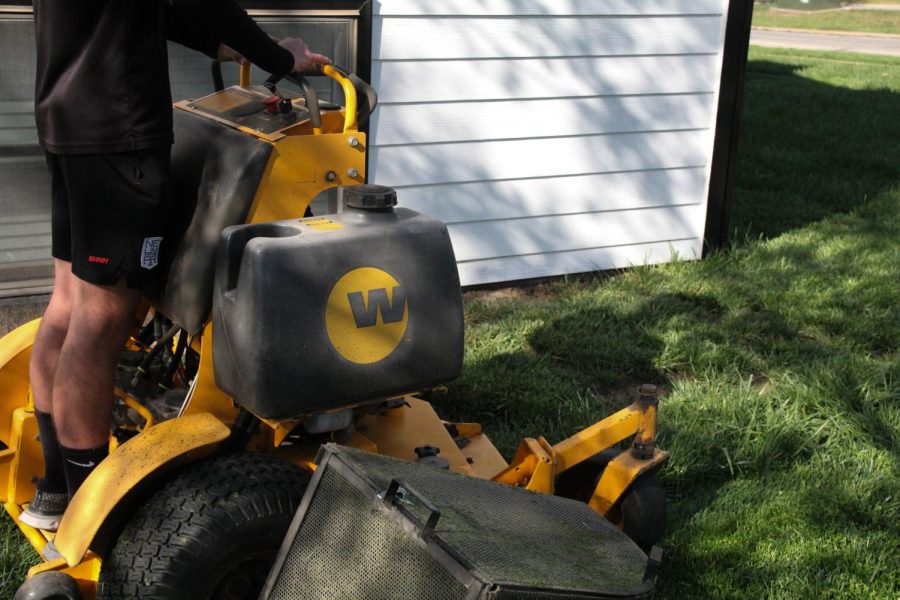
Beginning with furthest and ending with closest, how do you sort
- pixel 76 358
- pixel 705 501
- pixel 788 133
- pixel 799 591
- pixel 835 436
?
pixel 788 133 → pixel 835 436 → pixel 705 501 → pixel 799 591 → pixel 76 358

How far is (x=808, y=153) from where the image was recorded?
840 cm

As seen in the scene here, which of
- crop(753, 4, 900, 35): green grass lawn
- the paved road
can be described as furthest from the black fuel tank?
crop(753, 4, 900, 35): green grass lawn

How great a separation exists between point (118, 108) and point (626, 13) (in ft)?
11.5

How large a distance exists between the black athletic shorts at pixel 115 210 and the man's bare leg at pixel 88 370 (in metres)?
0.07

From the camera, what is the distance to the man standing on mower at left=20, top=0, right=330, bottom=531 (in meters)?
2.43

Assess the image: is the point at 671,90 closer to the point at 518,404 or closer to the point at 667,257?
the point at 667,257

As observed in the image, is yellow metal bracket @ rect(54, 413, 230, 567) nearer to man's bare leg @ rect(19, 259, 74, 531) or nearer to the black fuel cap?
man's bare leg @ rect(19, 259, 74, 531)

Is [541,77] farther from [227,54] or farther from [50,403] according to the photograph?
[50,403]

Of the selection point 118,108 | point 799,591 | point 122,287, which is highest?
point 118,108

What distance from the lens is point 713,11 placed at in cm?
566

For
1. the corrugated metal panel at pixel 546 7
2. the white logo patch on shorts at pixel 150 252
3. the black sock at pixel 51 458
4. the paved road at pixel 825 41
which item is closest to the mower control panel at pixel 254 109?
the white logo patch on shorts at pixel 150 252

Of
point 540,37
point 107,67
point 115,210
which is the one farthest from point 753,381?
point 107,67

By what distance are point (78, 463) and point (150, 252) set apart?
534mm

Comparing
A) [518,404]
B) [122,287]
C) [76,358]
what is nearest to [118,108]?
[122,287]
